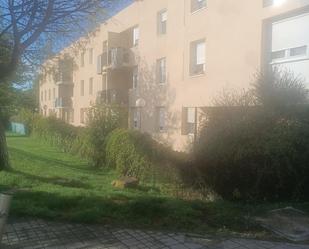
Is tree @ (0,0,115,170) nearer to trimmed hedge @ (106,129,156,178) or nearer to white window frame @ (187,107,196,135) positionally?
trimmed hedge @ (106,129,156,178)

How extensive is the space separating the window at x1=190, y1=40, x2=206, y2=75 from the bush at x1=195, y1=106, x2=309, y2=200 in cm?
864

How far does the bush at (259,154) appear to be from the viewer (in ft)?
25.9

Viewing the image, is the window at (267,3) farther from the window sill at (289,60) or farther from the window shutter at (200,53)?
the window shutter at (200,53)

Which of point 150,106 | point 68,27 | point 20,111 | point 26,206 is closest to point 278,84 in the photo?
point 68,27

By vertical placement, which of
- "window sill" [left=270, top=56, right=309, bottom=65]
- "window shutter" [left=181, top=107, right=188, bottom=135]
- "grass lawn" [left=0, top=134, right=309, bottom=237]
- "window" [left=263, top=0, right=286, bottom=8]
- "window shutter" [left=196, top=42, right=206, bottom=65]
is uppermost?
"window" [left=263, top=0, right=286, bottom=8]

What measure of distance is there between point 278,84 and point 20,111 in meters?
42.5

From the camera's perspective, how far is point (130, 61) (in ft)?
82.4

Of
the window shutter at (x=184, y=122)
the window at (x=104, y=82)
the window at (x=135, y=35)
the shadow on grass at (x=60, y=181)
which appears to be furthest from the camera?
the window at (x=104, y=82)

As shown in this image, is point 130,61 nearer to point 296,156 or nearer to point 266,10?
point 266,10

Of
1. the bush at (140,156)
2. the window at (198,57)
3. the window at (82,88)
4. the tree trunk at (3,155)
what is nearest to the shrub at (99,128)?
the bush at (140,156)

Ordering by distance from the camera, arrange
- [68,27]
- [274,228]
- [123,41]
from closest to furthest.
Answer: [274,228]
[68,27]
[123,41]

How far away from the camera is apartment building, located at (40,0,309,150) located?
12773 millimetres

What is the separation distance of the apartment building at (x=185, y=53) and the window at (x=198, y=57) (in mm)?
42

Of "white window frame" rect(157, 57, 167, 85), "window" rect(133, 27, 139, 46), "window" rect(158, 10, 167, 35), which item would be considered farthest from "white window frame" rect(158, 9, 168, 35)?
"window" rect(133, 27, 139, 46)
